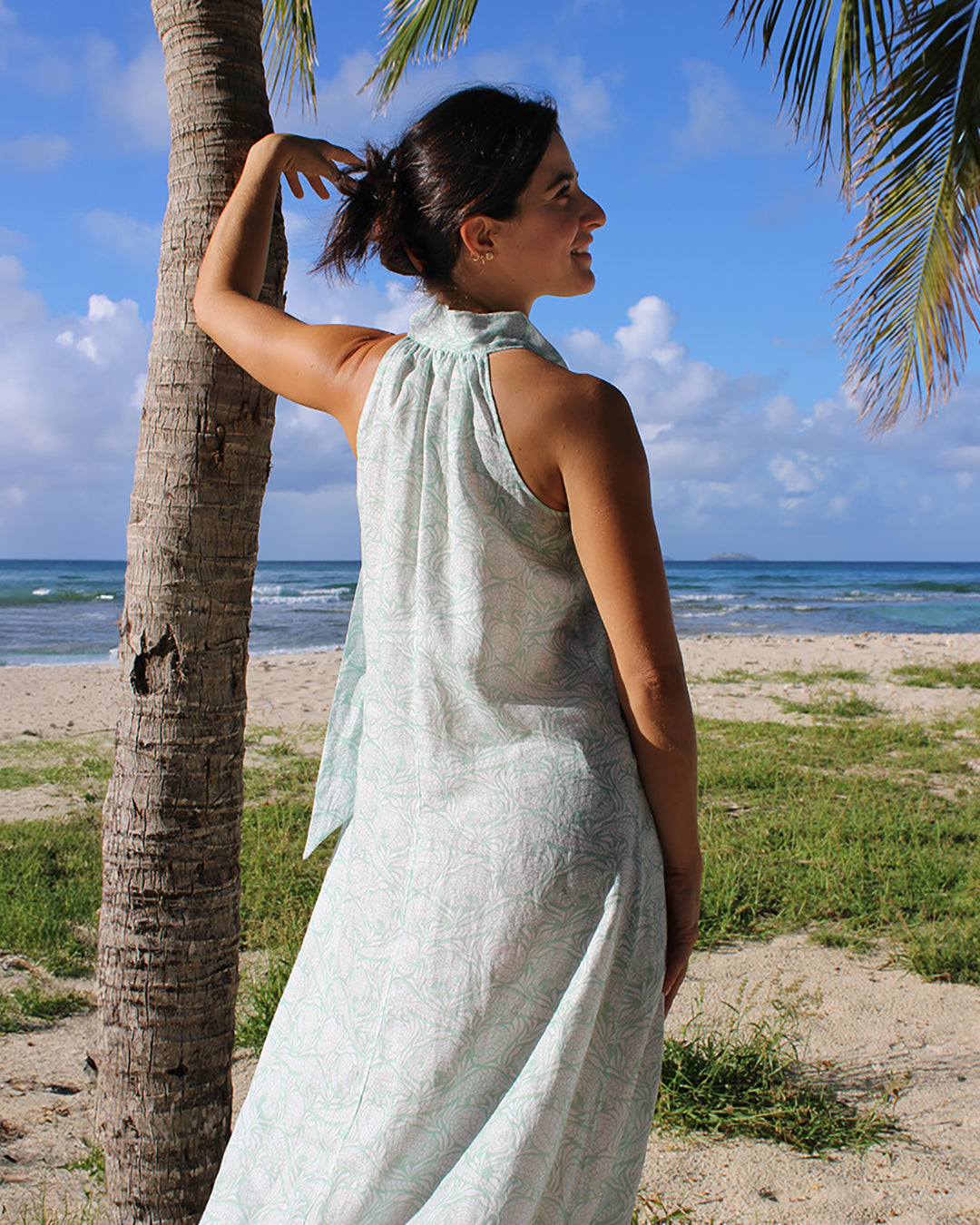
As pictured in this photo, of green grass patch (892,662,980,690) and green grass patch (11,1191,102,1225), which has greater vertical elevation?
green grass patch (892,662,980,690)

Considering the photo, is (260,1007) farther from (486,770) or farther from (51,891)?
(486,770)

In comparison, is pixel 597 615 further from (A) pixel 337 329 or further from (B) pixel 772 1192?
(B) pixel 772 1192

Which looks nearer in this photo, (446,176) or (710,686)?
(446,176)

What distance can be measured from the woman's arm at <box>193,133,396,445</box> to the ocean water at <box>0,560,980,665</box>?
52.8ft

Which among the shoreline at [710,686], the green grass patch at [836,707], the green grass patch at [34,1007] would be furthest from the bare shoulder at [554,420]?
the green grass patch at [836,707]

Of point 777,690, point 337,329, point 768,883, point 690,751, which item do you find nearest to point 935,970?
point 768,883

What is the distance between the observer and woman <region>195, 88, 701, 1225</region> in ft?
3.61

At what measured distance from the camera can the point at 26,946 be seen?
3574mm

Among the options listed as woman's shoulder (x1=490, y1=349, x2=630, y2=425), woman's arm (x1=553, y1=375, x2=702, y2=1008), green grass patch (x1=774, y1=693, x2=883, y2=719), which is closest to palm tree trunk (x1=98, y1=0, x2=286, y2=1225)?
woman's shoulder (x1=490, y1=349, x2=630, y2=425)

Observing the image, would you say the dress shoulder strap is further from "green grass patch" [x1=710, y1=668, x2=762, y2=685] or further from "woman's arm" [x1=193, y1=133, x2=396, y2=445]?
"green grass patch" [x1=710, y1=668, x2=762, y2=685]

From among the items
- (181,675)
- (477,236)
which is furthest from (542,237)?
(181,675)

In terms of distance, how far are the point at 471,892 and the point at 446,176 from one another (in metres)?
0.94

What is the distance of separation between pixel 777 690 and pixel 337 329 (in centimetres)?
953

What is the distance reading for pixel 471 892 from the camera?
1.13 meters
